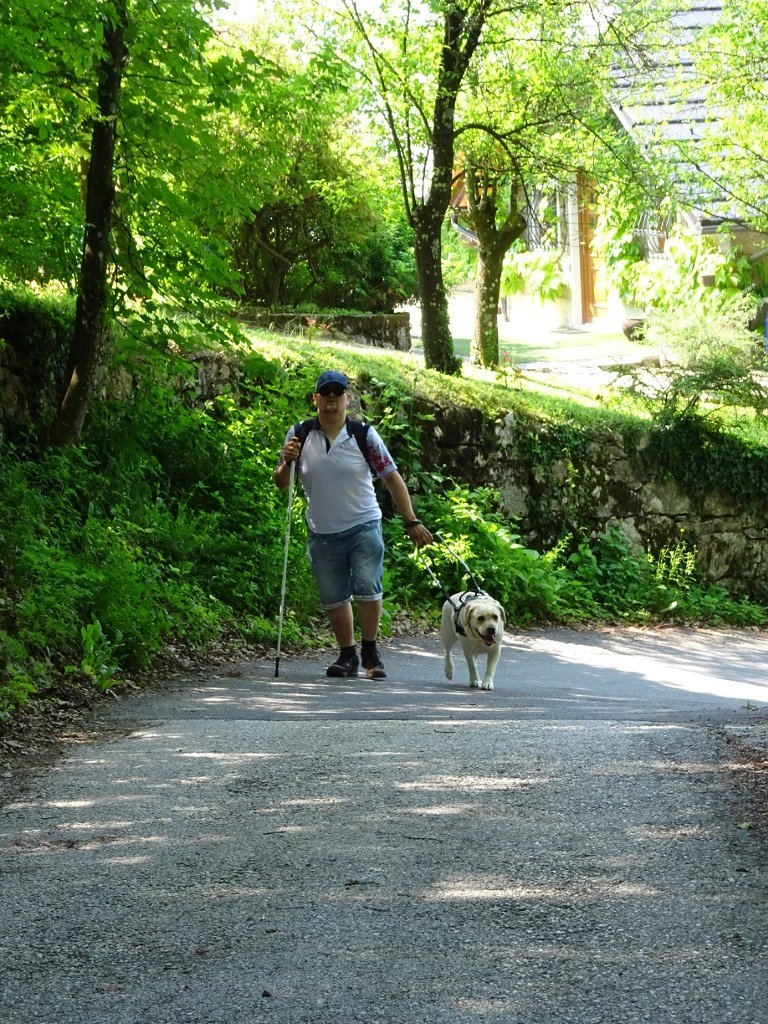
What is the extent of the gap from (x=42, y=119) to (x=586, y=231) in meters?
27.4

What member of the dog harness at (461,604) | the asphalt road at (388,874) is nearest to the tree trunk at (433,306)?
the dog harness at (461,604)

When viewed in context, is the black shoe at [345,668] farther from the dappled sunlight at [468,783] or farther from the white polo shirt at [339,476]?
the dappled sunlight at [468,783]

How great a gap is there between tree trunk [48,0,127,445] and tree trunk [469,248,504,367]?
11323 mm

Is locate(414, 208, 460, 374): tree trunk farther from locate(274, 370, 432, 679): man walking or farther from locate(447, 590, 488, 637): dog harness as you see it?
locate(274, 370, 432, 679): man walking

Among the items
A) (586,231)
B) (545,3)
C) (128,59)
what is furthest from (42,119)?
(586,231)

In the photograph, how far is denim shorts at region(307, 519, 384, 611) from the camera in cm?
974

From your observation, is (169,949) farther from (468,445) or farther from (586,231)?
(586,231)

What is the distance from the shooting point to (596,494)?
1838 centimetres

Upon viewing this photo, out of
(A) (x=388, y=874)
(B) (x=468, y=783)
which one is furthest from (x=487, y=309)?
(A) (x=388, y=874)

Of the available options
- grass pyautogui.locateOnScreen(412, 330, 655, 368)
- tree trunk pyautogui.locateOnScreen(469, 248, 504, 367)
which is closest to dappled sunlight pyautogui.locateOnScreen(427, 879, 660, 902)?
→ tree trunk pyautogui.locateOnScreen(469, 248, 504, 367)

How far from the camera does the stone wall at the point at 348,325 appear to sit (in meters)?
21.7

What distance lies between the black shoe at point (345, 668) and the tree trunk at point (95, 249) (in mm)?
3715

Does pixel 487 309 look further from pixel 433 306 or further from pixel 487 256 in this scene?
pixel 433 306

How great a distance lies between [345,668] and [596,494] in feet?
30.2
